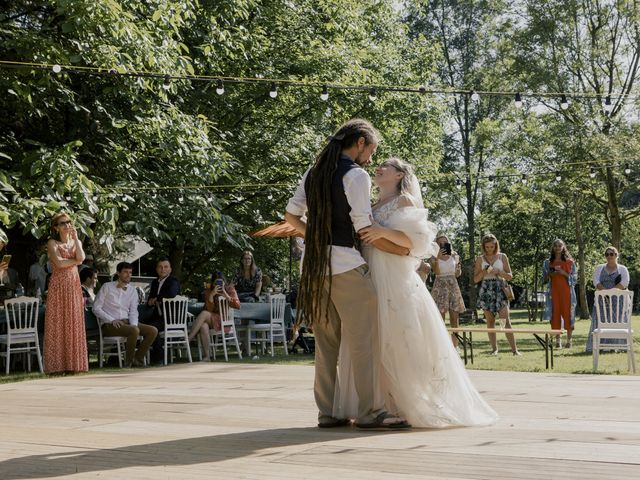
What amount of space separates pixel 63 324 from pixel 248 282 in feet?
15.0

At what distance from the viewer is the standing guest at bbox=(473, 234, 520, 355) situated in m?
13.0

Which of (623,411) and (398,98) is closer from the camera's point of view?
(623,411)

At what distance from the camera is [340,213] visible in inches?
213

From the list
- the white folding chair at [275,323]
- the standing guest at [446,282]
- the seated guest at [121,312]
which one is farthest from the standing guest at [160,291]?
the standing guest at [446,282]

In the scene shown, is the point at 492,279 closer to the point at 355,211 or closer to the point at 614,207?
the point at 355,211

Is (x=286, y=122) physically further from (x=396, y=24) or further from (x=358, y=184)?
(x=358, y=184)

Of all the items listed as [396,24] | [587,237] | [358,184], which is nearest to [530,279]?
[587,237]

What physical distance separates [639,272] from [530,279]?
8.35 m

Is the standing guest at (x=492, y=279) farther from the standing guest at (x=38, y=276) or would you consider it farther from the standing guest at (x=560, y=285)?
the standing guest at (x=38, y=276)

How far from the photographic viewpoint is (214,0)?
53.5 ft

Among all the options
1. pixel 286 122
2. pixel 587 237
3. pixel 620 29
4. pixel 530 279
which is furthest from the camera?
pixel 530 279

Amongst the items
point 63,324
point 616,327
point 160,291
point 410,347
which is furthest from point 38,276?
point 410,347

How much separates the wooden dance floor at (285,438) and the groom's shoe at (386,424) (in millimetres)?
117

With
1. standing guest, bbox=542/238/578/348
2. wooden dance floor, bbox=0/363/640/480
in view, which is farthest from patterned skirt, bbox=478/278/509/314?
wooden dance floor, bbox=0/363/640/480
